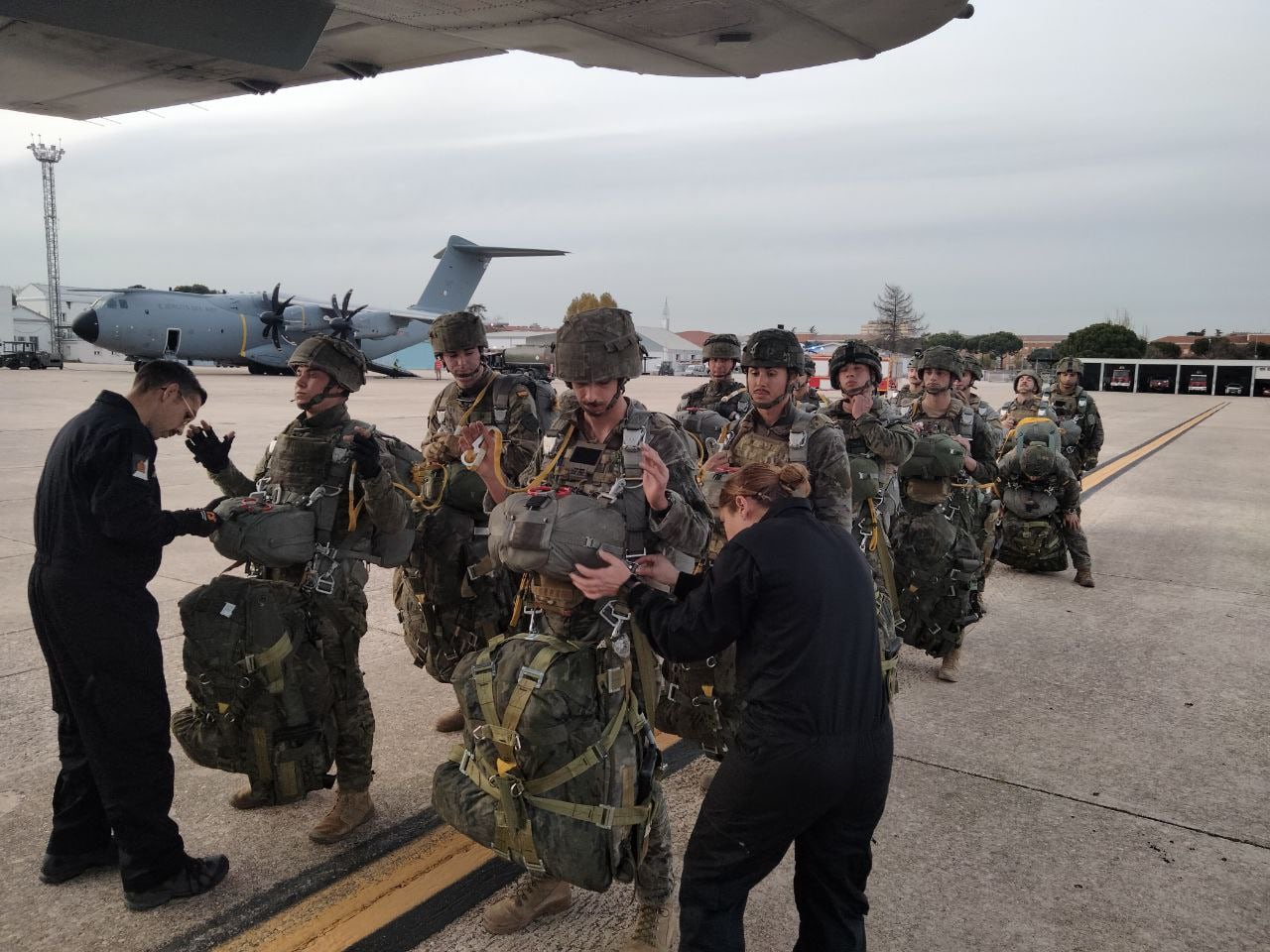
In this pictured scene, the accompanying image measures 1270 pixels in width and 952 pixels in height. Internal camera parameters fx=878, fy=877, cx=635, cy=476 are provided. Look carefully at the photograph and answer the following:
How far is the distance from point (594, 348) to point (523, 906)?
2.10m

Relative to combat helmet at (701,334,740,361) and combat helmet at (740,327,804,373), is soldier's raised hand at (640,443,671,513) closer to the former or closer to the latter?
combat helmet at (740,327,804,373)

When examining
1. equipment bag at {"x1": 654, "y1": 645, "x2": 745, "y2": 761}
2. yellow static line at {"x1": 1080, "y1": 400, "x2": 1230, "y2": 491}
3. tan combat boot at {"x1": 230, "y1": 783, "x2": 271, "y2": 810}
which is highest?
equipment bag at {"x1": 654, "y1": 645, "x2": 745, "y2": 761}

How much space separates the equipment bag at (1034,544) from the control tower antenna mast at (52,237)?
55.4m

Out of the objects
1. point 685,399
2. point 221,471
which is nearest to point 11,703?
point 221,471

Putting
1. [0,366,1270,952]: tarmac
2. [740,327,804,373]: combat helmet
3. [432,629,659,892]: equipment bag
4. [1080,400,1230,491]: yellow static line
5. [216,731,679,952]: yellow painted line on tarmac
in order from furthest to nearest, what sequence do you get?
[1080,400,1230,491]: yellow static line < [740,327,804,373]: combat helmet < [0,366,1270,952]: tarmac < [216,731,679,952]: yellow painted line on tarmac < [432,629,659,892]: equipment bag

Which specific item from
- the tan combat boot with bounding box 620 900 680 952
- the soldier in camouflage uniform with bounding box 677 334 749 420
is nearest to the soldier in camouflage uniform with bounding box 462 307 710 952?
the tan combat boot with bounding box 620 900 680 952

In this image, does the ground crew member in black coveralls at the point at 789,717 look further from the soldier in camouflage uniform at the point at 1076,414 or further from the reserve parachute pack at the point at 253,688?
the soldier in camouflage uniform at the point at 1076,414

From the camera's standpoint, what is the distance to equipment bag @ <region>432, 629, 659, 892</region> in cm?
283

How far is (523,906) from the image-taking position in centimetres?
328

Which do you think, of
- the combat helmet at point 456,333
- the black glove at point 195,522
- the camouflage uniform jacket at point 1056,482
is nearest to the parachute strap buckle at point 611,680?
the black glove at point 195,522

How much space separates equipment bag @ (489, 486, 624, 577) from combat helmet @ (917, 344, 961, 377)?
4.14 meters

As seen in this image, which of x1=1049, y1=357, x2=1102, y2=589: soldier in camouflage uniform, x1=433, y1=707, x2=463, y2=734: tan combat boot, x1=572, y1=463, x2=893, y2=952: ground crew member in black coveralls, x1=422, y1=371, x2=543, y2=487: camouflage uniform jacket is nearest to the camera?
x1=572, y1=463, x2=893, y2=952: ground crew member in black coveralls

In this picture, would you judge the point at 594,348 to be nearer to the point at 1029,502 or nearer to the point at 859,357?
the point at 859,357

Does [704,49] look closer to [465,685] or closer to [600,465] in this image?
[600,465]
